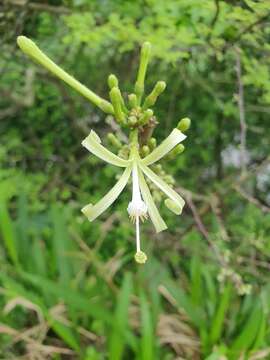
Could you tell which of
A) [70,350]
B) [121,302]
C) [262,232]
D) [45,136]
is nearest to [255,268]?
[262,232]

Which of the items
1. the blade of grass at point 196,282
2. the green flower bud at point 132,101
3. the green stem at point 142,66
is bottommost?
the blade of grass at point 196,282

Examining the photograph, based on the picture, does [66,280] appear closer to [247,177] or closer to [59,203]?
[59,203]

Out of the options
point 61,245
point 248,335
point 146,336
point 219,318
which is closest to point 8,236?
point 61,245

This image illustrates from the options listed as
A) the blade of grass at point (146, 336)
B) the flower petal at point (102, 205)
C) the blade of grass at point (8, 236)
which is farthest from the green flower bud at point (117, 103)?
the blade of grass at point (8, 236)

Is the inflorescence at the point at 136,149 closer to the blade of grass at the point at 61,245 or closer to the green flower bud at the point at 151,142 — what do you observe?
the green flower bud at the point at 151,142

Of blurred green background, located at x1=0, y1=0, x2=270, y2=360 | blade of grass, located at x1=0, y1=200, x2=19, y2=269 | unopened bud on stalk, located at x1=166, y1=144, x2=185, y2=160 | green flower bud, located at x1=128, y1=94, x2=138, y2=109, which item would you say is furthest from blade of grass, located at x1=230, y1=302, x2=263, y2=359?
green flower bud, located at x1=128, y1=94, x2=138, y2=109

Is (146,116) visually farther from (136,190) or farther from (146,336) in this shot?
(146,336)
